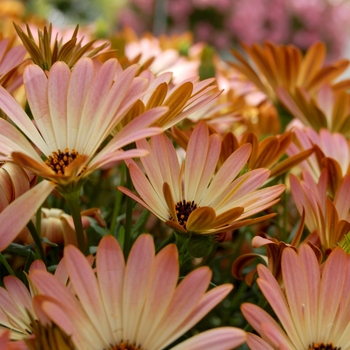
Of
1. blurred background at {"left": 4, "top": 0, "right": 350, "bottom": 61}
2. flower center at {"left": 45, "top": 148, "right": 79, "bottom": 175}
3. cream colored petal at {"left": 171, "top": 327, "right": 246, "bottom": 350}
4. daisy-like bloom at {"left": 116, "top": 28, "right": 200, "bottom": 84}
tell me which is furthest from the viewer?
blurred background at {"left": 4, "top": 0, "right": 350, "bottom": 61}

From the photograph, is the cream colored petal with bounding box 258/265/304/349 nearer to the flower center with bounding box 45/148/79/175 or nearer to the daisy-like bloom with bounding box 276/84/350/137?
the flower center with bounding box 45/148/79/175

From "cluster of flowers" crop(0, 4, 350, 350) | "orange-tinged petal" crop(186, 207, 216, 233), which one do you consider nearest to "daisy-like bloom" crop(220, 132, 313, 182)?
"cluster of flowers" crop(0, 4, 350, 350)

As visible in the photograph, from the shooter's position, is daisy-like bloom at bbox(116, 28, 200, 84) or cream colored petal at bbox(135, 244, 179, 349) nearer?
cream colored petal at bbox(135, 244, 179, 349)

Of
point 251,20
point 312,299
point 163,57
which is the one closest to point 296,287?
point 312,299

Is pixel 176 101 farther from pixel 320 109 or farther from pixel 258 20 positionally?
pixel 258 20

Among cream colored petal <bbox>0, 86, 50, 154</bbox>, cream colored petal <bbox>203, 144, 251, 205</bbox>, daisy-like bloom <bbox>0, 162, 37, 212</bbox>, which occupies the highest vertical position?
cream colored petal <bbox>0, 86, 50, 154</bbox>

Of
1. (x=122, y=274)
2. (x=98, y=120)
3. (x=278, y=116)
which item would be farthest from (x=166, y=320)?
(x=278, y=116)

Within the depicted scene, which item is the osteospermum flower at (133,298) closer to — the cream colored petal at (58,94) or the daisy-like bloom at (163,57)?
the cream colored petal at (58,94)
